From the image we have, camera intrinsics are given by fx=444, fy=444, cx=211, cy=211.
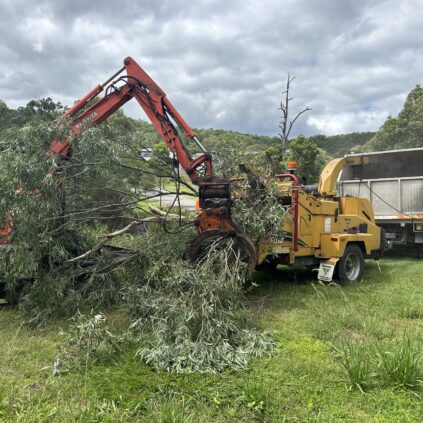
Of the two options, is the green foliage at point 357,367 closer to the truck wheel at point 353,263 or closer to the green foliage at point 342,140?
the truck wheel at point 353,263

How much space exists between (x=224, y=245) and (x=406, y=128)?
3525 centimetres

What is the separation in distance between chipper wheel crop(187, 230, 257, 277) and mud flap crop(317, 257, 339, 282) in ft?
5.89

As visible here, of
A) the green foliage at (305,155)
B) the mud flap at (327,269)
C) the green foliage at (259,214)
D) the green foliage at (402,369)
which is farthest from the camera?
the green foliage at (305,155)

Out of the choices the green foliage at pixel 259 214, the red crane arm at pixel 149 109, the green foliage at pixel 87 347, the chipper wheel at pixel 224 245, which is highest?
the red crane arm at pixel 149 109

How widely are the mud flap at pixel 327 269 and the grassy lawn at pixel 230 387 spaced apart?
6.56 ft

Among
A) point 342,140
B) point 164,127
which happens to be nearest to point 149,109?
point 164,127

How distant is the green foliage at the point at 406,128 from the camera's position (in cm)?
3600

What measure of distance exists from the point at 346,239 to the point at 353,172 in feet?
16.4

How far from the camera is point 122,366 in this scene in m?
4.15

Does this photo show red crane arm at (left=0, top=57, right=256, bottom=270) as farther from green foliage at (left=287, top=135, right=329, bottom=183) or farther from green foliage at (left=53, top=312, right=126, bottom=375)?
green foliage at (left=287, top=135, right=329, bottom=183)

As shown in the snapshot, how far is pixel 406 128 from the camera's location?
36.9 metres

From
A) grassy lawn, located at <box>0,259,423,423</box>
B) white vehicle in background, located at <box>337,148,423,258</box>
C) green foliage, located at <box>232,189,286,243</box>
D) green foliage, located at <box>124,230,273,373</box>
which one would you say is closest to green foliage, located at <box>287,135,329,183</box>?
white vehicle in background, located at <box>337,148,423,258</box>

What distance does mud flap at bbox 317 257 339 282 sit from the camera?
7.68 m

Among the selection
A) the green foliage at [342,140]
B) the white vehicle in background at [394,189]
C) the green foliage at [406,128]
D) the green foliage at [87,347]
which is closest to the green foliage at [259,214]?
the green foliage at [87,347]
